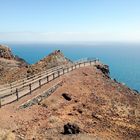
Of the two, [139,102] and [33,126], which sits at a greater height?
[33,126]

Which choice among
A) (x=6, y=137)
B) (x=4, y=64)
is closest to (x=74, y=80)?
(x=6, y=137)

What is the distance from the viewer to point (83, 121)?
30.0 m

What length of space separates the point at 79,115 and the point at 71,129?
5.52 meters

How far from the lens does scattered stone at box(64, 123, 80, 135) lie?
25875 millimetres

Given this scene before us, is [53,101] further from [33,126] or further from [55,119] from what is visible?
[33,126]

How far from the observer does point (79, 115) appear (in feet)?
104

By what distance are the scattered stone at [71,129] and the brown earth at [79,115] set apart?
38 centimetres

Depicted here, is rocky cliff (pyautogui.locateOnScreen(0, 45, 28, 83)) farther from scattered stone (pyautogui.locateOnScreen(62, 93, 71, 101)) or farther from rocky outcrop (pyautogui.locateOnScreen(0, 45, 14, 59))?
scattered stone (pyautogui.locateOnScreen(62, 93, 71, 101))

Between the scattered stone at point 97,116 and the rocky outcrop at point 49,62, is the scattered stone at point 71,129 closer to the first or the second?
the scattered stone at point 97,116

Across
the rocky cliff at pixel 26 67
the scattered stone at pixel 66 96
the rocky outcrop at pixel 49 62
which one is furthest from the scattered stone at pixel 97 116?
the rocky outcrop at pixel 49 62

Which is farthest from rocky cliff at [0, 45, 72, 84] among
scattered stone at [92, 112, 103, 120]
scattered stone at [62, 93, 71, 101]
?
scattered stone at [92, 112, 103, 120]

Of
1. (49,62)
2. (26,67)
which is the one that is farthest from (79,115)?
(26,67)

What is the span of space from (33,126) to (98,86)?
64.3 feet

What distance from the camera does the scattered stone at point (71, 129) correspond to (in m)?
25.9
